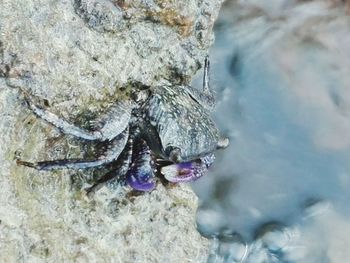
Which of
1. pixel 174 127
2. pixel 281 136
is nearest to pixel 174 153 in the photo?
pixel 174 127

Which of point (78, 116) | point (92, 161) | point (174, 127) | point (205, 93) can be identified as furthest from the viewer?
point (205, 93)

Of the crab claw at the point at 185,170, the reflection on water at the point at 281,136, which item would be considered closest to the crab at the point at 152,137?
the crab claw at the point at 185,170

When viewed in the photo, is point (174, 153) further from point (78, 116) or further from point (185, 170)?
point (78, 116)

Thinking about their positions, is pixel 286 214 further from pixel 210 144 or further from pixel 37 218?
pixel 37 218

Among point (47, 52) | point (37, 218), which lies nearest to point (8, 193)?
point (37, 218)

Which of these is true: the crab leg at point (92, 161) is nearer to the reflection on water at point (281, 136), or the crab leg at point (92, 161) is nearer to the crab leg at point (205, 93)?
the crab leg at point (205, 93)

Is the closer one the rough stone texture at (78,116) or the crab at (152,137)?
the rough stone texture at (78,116)
